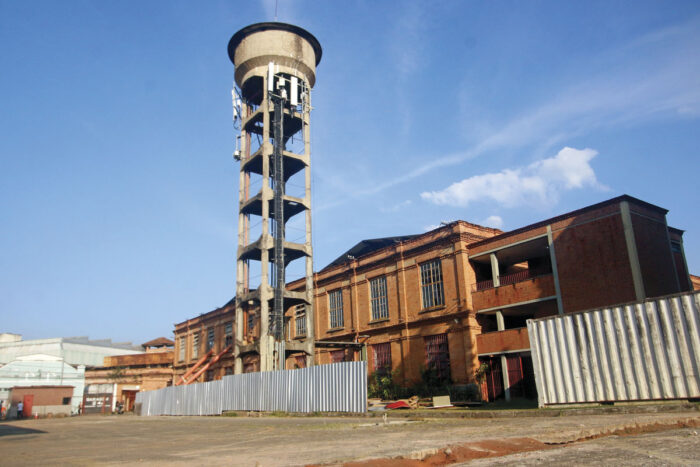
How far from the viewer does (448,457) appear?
6.01m

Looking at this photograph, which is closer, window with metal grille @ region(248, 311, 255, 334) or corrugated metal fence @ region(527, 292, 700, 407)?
corrugated metal fence @ region(527, 292, 700, 407)

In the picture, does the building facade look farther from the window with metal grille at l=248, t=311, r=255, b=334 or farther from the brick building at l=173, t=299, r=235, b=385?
the brick building at l=173, t=299, r=235, b=385

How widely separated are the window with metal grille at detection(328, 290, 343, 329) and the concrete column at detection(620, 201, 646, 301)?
17624 mm

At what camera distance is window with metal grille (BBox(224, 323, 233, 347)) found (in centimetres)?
4269

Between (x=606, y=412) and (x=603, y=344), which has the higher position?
(x=603, y=344)

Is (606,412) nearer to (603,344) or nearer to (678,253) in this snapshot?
(603,344)

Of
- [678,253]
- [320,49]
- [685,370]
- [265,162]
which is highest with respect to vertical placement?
[320,49]

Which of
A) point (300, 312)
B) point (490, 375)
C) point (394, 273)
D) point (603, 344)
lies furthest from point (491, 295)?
point (300, 312)

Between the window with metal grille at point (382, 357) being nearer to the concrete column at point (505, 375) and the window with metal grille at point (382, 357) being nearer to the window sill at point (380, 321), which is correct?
the window sill at point (380, 321)

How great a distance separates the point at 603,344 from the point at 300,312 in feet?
82.9

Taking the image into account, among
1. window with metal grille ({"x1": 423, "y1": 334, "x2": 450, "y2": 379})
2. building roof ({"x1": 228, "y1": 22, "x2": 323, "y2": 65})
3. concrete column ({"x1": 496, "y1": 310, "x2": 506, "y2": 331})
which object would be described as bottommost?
window with metal grille ({"x1": 423, "y1": 334, "x2": 450, "y2": 379})

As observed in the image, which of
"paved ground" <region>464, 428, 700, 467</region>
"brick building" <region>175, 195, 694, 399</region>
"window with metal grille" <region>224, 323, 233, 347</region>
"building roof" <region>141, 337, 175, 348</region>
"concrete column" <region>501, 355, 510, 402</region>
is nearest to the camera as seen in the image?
"paved ground" <region>464, 428, 700, 467</region>

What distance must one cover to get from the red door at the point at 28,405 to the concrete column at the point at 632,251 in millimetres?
46029

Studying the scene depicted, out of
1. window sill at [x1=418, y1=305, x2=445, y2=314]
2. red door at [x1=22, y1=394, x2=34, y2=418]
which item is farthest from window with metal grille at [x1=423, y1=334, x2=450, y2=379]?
red door at [x1=22, y1=394, x2=34, y2=418]
